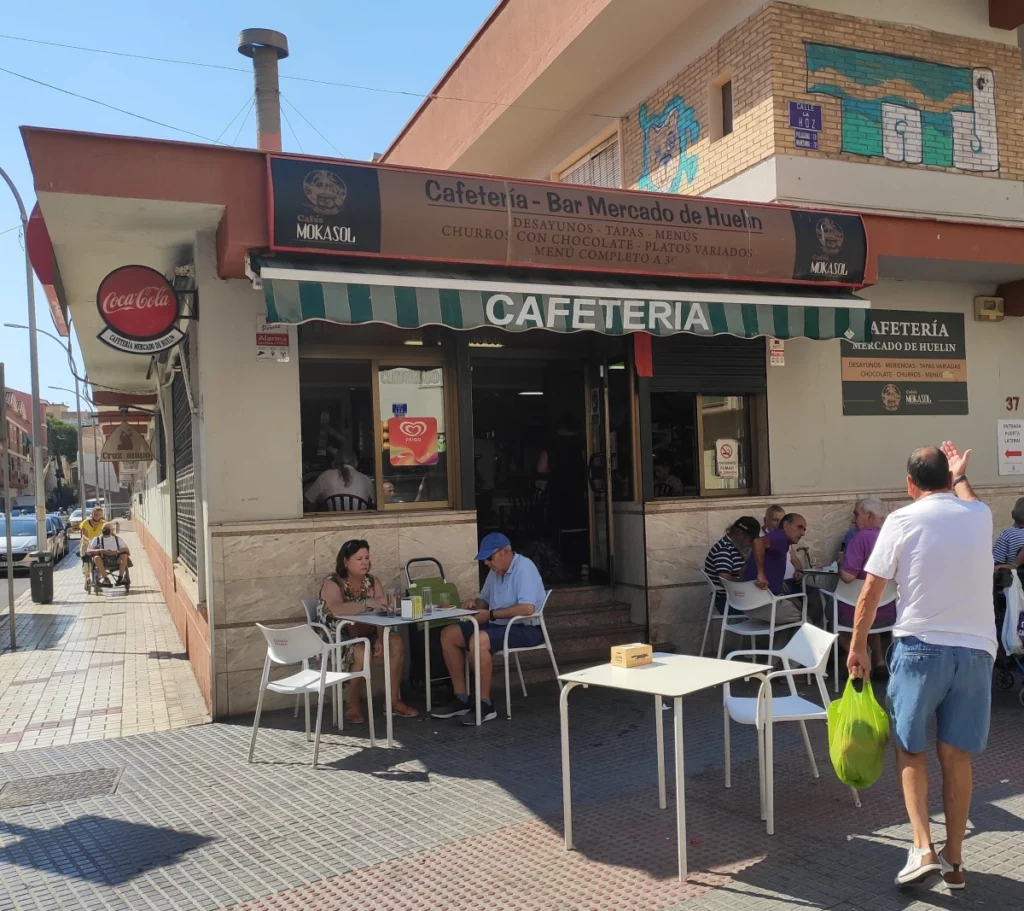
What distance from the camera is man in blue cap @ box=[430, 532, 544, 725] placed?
22.3 feet

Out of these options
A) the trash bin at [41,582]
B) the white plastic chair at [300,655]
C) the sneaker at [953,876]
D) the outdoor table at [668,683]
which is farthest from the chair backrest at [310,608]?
the trash bin at [41,582]

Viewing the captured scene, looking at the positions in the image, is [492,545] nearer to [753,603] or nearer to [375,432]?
[375,432]

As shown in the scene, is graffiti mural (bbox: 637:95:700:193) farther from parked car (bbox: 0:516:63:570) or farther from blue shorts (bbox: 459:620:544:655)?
parked car (bbox: 0:516:63:570)

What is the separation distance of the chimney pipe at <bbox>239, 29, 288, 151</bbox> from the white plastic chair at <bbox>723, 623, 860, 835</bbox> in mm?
11096

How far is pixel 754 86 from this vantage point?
32.5ft

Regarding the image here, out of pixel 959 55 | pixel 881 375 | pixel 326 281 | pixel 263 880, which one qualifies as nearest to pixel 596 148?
pixel 959 55

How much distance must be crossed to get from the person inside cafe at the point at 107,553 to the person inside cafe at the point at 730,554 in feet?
44.3

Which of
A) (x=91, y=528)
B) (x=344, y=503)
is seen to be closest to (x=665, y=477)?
(x=344, y=503)

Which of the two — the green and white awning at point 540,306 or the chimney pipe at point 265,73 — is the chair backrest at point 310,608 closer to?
the green and white awning at point 540,306

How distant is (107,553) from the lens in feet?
59.1

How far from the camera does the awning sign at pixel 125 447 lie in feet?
61.0

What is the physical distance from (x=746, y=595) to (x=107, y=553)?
47.1 feet

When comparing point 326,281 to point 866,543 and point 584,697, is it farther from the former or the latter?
point 866,543

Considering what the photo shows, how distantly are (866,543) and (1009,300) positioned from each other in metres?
4.77
